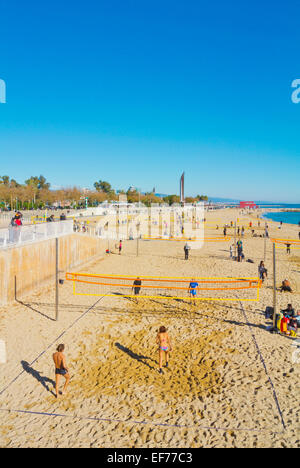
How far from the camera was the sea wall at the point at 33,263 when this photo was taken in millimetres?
10180

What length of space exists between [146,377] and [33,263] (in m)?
7.78

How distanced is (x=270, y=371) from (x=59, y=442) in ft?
14.5

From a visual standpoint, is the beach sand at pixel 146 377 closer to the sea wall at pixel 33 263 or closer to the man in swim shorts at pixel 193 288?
the man in swim shorts at pixel 193 288

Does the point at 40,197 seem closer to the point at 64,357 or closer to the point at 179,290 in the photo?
the point at 179,290

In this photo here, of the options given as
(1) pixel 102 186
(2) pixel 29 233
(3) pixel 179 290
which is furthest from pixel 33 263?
(1) pixel 102 186

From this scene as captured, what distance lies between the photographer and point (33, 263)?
11.9m

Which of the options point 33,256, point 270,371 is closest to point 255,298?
point 270,371

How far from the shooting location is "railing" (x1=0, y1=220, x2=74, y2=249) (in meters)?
10.7

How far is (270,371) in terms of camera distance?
6191 millimetres

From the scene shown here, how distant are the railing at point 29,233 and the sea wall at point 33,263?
0.27 meters

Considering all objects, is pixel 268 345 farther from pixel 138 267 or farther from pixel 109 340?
pixel 138 267

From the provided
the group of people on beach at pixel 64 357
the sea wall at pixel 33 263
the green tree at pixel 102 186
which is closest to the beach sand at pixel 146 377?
the group of people on beach at pixel 64 357

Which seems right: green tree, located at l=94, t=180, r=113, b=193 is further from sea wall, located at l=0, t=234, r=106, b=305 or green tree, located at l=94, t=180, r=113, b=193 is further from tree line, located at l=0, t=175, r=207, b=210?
sea wall, located at l=0, t=234, r=106, b=305

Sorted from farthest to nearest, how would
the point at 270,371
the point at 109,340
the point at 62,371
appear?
the point at 109,340 < the point at 270,371 < the point at 62,371
